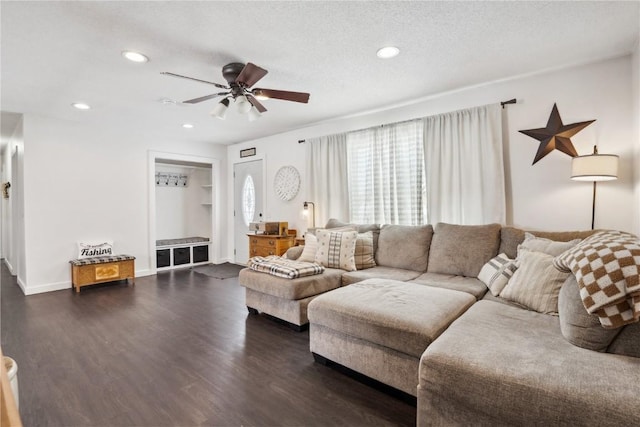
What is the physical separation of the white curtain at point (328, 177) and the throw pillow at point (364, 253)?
87 cm

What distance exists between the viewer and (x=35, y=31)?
A: 2.17 metres

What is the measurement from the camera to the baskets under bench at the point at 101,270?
4.29 metres

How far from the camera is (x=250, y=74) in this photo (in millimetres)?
2438

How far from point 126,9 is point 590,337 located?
3145 millimetres

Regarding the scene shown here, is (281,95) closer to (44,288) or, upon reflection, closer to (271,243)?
(271,243)

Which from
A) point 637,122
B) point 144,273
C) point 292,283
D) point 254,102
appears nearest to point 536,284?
point 637,122

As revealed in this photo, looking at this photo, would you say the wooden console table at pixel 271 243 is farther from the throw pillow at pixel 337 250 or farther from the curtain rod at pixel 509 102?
the curtain rod at pixel 509 102

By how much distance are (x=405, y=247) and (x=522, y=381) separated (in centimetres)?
221

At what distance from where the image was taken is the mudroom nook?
6070 mm

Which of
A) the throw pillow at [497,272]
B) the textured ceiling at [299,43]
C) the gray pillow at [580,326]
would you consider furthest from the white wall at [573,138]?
the gray pillow at [580,326]

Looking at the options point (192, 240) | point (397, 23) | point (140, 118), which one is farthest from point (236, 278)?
point (397, 23)

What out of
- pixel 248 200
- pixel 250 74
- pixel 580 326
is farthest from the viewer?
pixel 248 200

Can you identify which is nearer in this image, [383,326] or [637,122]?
[383,326]

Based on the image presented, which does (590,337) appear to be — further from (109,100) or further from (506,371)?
(109,100)
